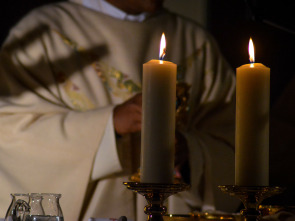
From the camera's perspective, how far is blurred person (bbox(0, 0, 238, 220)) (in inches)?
63.7

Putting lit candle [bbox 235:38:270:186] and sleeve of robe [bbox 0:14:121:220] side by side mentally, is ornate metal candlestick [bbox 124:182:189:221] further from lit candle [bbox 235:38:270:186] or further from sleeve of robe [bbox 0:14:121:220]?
sleeve of robe [bbox 0:14:121:220]

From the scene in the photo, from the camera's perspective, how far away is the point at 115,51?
200 cm

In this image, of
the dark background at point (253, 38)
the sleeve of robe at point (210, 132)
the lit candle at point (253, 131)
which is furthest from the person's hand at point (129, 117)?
the lit candle at point (253, 131)

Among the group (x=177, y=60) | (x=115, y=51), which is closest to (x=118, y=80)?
(x=115, y=51)

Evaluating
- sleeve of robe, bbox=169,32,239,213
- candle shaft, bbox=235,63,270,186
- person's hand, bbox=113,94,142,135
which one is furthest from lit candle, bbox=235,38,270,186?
sleeve of robe, bbox=169,32,239,213

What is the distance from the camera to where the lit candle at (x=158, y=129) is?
1.66 feet

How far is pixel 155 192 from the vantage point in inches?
20.0

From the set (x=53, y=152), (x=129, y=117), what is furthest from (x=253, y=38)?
(x=53, y=152)

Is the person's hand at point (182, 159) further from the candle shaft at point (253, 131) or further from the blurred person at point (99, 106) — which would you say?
the candle shaft at point (253, 131)

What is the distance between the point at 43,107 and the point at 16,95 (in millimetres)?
112

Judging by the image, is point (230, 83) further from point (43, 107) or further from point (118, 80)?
point (43, 107)

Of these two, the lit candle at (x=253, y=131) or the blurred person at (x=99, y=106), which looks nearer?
the lit candle at (x=253, y=131)

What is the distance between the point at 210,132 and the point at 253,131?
1.44 m

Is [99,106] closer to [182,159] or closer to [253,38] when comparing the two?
[182,159]
